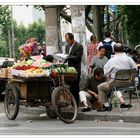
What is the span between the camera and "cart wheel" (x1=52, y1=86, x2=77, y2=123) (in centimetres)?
1130

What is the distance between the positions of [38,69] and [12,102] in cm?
93

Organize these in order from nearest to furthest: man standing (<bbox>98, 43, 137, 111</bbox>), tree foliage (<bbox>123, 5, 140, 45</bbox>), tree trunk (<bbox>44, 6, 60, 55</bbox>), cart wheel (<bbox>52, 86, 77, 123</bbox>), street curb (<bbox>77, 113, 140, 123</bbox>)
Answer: street curb (<bbox>77, 113, 140, 123</bbox>)
cart wheel (<bbox>52, 86, 77, 123</bbox>)
man standing (<bbox>98, 43, 137, 111</bbox>)
tree trunk (<bbox>44, 6, 60, 55</bbox>)
tree foliage (<bbox>123, 5, 140, 45</bbox>)

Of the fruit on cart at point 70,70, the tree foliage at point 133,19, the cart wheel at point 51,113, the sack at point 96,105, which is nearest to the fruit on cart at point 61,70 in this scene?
the fruit on cart at point 70,70

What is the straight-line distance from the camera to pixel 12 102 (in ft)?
39.7

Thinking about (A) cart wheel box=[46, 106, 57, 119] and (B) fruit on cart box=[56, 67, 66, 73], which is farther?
(A) cart wheel box=[46, 106, 57, 119]

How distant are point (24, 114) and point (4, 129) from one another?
3.23 meters

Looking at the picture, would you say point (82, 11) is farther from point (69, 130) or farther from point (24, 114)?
point (69, 130)

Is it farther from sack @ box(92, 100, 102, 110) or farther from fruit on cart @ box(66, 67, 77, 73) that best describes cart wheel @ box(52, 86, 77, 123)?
sack @ box(92, 100, 102, 110)

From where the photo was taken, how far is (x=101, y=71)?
12664 millimetres

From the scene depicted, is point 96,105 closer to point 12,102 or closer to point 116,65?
point 116,65

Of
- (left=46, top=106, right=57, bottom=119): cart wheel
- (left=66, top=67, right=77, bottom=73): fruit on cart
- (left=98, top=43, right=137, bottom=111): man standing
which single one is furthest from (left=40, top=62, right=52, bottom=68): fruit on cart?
(left=98, top=43, right=137, bottom=111): man standing

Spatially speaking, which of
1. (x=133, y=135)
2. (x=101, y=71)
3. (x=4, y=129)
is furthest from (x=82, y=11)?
(x=133, y=135)

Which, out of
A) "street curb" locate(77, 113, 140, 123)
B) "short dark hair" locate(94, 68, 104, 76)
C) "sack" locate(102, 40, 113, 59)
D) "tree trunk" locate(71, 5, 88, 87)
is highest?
"tree trunk" locate(71, 5, 88, 87)

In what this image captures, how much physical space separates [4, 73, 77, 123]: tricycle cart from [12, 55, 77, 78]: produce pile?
10 centimetres
